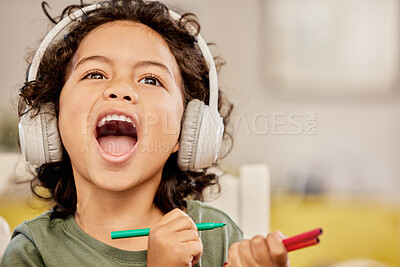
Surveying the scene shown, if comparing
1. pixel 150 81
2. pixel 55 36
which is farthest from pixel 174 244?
pixel 55 36

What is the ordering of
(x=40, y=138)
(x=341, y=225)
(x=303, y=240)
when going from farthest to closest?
(x=341, y=225)
(x=40, y=138)
(x=303, y=240)

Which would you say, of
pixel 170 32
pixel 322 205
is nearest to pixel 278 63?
pixel 322 205

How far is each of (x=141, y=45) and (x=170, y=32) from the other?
0.09m

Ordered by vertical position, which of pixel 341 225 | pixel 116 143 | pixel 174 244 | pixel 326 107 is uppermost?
pixel 116 143

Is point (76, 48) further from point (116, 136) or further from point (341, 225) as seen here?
point (341, 225)

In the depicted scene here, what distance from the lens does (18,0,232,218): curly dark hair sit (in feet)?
2.72

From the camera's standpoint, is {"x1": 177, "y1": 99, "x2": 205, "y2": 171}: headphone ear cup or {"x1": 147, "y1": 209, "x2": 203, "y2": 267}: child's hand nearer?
{"x1": 147, "y1": 209, "x2": 203, "y2": 267}: child's hand

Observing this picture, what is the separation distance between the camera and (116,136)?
0.78 metres

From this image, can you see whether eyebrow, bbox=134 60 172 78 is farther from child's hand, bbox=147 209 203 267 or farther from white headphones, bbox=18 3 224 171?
child's hand, bbox=147 209 203 267

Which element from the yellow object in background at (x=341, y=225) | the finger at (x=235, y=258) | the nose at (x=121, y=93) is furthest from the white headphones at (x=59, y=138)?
the yellow object in background at (x=341, y=225)

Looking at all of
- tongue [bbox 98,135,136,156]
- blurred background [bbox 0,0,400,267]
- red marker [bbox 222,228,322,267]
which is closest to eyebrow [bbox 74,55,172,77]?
tongue [bbox 98,135,136,156]

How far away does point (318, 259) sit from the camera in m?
2.08

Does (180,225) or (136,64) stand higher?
(136,64)

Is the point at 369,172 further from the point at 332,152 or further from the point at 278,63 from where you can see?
the point at 278,63
